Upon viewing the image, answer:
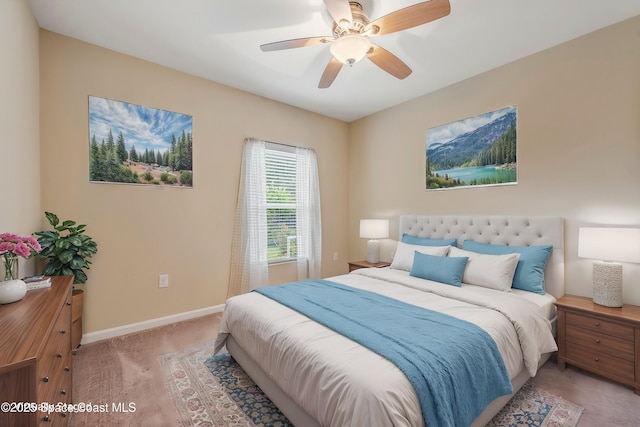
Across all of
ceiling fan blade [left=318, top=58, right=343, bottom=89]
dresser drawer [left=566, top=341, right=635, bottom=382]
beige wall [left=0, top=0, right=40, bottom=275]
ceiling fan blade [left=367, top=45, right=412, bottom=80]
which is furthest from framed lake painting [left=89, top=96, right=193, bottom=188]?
dresser drawer [left=566, top=341, right=635, bottom=382]

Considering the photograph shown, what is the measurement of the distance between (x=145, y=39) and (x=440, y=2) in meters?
2.46

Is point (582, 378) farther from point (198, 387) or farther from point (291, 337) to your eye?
point (198, 387)

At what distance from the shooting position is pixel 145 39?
8.13ft

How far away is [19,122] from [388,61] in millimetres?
2690

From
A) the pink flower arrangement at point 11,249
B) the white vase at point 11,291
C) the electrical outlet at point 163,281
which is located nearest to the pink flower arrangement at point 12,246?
the pink flower arrangement at point 11,249

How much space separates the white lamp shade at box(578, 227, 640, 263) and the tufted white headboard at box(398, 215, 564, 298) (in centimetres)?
32

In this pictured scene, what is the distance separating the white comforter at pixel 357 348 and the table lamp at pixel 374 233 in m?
1.21

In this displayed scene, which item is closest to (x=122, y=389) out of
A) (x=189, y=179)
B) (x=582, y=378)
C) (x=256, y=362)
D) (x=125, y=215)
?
(x=256, y=362)

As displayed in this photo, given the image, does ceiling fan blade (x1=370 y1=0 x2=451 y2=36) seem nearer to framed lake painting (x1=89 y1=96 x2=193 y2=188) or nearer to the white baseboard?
framed lake painting (x1=89 y1=96 x2=193 y2=188)

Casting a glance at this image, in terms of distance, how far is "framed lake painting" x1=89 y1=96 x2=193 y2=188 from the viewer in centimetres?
261

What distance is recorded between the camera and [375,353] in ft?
4.42

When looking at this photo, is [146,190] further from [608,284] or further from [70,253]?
[608,284]

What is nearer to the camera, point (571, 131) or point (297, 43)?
point (297, 43)

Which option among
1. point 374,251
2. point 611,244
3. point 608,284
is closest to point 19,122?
point 374,251
